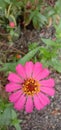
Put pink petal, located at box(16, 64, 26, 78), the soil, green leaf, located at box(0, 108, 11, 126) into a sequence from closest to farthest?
pink petal, located at box(16, 64, 26, 78)
green leaf, located at box(0, 108, 11, 126)
the soil

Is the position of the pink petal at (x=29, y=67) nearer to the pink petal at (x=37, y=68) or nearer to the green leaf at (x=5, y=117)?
the pink petal at (x=37, y=68)

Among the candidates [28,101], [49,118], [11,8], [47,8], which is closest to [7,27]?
[11,8]

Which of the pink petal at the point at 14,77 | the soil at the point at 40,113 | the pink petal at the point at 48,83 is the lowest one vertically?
the soil at the point at 40,113

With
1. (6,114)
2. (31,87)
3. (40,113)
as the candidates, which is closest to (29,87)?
(31,87)

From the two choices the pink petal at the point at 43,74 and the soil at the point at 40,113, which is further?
the soil at the point at 40,113

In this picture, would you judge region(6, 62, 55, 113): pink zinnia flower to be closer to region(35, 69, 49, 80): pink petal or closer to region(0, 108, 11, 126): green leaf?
region(35, 69, 49, 80): pink petal

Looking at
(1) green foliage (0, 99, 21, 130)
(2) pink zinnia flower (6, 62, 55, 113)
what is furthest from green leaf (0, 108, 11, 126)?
(2) pink zinnia flower (6, 62, 55, 113)

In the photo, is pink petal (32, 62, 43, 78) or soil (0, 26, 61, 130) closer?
pink petal (32, 62, 43, 78)

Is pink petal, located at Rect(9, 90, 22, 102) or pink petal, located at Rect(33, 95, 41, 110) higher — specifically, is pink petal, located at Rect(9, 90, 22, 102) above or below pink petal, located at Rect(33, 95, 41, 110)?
above

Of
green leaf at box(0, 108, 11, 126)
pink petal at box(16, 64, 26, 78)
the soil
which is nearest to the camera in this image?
pink petal at box(16, 64, 26, 78)

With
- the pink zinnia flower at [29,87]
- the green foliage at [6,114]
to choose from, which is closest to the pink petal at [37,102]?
the pink zinnia flower at [29,87]
